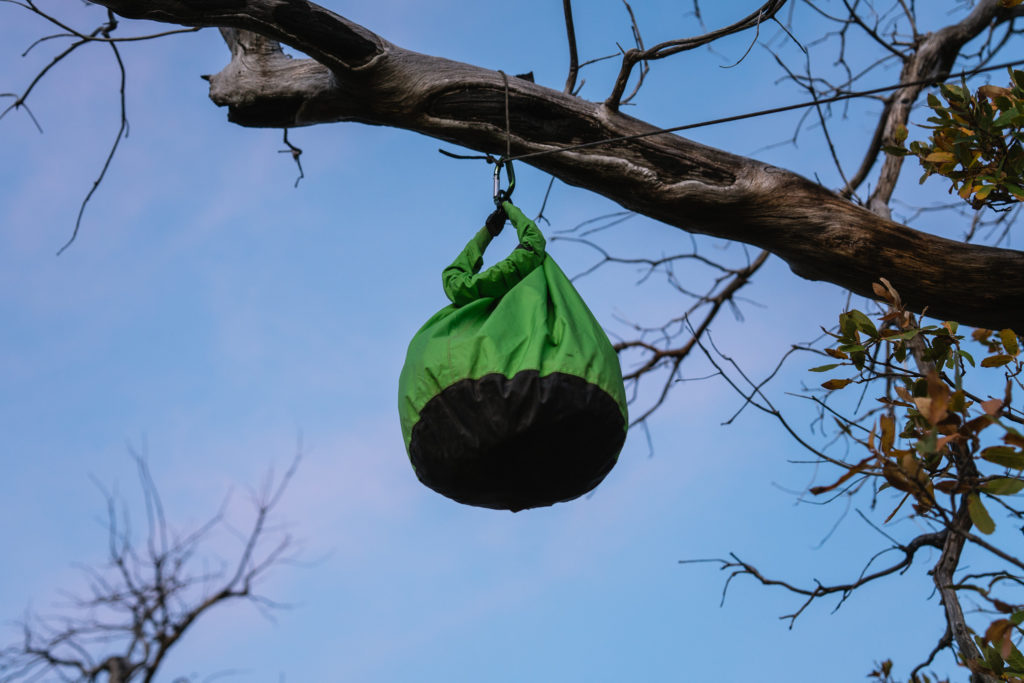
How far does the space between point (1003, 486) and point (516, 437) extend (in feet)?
2.65

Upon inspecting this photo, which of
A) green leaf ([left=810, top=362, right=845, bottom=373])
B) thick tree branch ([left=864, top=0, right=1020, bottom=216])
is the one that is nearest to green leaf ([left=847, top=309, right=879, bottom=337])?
green leaf ([left=810, top=362, right=845, bottom=373])

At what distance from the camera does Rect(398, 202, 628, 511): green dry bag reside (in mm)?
1712

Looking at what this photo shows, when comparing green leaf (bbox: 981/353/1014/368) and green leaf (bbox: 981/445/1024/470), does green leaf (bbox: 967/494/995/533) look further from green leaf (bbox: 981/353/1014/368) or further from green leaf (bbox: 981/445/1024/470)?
green leaf (bbox: 981/353/1014/368)

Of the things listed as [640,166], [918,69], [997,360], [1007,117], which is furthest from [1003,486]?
[918,69]

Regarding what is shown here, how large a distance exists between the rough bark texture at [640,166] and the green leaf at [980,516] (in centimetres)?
101

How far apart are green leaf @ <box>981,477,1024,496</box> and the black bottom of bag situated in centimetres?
65

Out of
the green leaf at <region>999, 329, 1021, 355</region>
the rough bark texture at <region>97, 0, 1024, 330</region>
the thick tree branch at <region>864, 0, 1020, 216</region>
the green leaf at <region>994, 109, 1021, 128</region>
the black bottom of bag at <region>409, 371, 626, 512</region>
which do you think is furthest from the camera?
the thick tree branch at <region>864, 0, 1020, 216</region>

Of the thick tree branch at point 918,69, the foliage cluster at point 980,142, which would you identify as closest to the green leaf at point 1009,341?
the foliage cluster at point 980,142

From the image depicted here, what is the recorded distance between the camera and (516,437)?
1708 mm

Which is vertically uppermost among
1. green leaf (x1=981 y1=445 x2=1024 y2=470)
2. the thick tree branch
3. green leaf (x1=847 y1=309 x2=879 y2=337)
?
the thick tree branch

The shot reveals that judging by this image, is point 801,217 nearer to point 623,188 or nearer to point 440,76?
point 623,188

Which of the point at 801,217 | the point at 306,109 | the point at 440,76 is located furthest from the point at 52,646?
the point at 801,217

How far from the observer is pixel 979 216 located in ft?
11.0

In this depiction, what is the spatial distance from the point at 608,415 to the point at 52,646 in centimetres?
250
